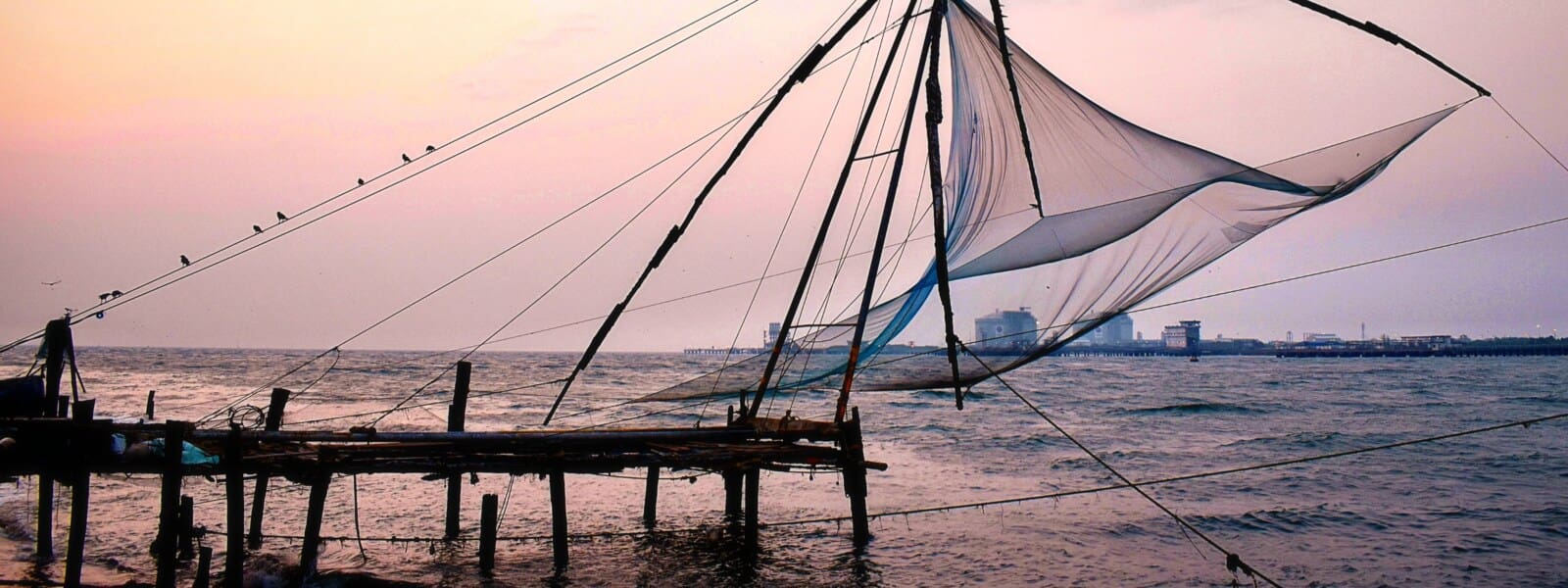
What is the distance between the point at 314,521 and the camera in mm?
11547

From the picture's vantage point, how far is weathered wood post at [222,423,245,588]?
Answer: 35.2 ft

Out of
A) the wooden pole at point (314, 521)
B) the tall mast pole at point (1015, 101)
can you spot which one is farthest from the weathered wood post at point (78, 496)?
the tall mast pole at point (1015, 101)

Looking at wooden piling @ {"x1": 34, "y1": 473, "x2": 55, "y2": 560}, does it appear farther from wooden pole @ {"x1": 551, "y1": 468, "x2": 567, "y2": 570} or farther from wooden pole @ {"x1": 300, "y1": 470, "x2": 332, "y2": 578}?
wooden pole @ {"x1": 551, "y1": 468, "x2": 567, "y2": 570}

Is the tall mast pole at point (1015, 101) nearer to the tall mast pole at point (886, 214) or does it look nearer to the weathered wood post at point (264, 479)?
the tall mast pole at point (886, 214)

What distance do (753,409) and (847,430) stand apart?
110 centimetres

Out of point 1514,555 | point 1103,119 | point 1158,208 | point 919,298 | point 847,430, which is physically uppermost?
point 1103,119

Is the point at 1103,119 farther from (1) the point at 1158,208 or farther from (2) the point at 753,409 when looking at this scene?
(2) the point at 753,409

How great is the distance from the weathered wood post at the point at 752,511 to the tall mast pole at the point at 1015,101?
17.4 ft

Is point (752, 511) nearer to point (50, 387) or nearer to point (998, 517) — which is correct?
point (998, 517)

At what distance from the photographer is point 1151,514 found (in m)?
17.2

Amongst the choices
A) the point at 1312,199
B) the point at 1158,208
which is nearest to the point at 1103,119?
the point at 1158,208

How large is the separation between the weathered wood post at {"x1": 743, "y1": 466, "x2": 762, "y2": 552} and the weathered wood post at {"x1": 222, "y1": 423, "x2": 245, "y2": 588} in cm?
588

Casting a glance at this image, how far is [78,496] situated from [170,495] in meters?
1.38

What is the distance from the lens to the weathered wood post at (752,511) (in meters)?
13.8
